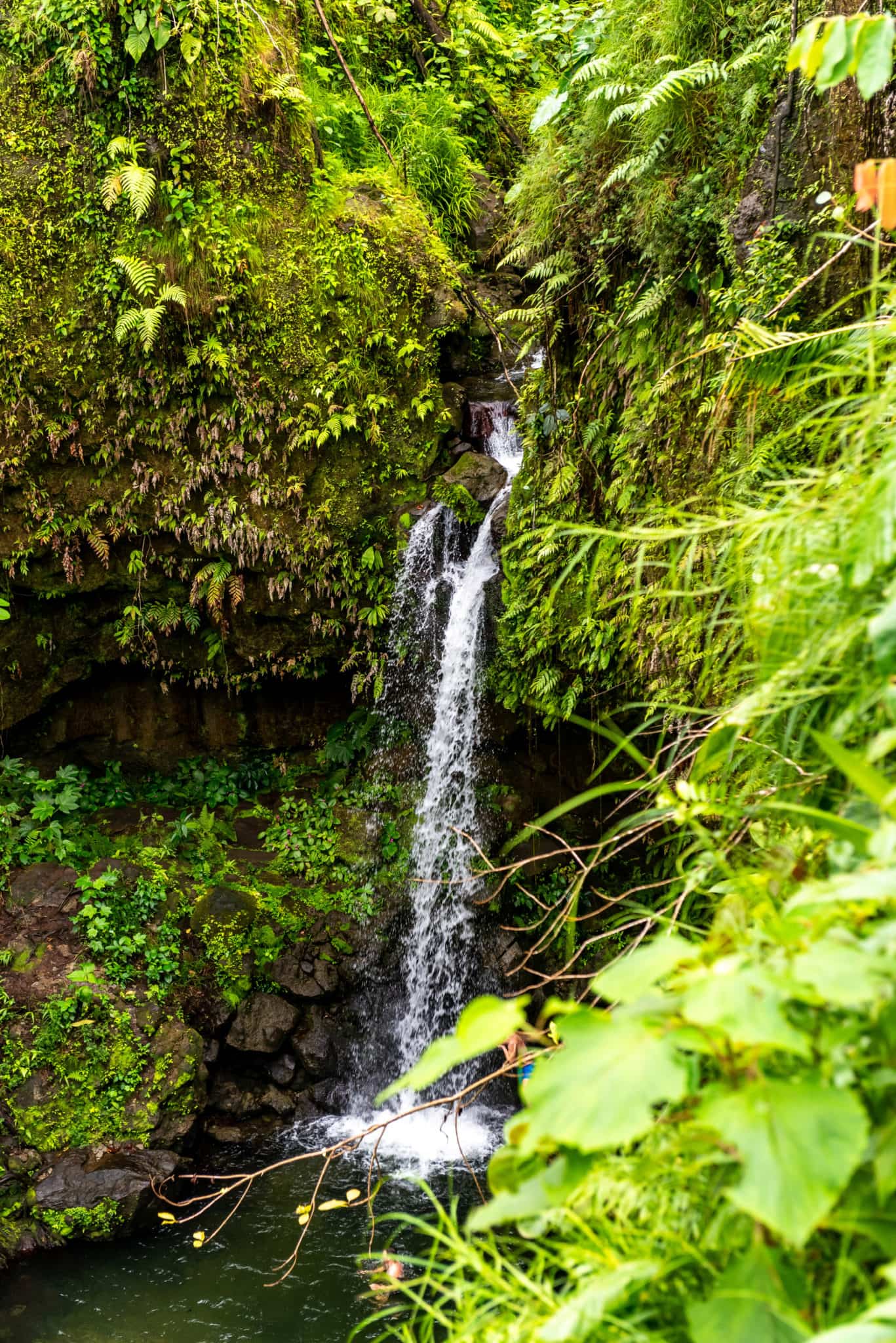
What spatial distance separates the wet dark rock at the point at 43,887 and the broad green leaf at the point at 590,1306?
6.42m

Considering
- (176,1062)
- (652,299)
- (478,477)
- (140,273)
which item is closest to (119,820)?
(176,1062)

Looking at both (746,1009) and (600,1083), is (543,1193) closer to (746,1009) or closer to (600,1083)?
(600,1083)

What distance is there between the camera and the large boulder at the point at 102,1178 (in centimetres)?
511

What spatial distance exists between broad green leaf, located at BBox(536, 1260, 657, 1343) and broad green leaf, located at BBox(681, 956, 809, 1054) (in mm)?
316

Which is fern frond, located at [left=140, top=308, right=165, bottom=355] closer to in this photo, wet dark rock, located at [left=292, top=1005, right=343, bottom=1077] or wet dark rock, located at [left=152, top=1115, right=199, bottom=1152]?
wet dark rock, located at [left=292, top=1005, right=343, bottom=1077]

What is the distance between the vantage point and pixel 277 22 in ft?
24.4

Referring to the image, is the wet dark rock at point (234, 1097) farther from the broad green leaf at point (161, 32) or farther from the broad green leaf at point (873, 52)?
the broad green leaf at point (161, 32)

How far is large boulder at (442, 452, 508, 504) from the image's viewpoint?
23.8 ft

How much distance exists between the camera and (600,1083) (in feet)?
3.02

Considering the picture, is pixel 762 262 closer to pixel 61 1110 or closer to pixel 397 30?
pixel 61 1110

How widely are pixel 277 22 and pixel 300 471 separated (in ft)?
13.6

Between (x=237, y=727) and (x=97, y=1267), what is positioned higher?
(x=237, y=727)

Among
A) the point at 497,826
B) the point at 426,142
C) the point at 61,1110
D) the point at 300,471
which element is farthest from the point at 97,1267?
the point at 426,142

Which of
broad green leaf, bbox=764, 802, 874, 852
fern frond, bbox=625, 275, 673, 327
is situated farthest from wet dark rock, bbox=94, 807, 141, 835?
broad green leaf, bbox=764, 802, 874, 852
